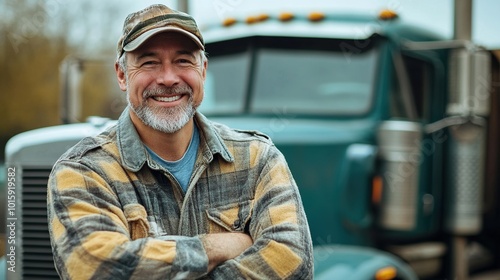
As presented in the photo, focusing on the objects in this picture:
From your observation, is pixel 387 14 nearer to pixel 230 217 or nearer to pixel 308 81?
pixel 308 81

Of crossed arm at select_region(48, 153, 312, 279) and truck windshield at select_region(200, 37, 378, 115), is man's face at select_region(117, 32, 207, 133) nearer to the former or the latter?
crossed arm at select_region(48, 153, 312, 279)

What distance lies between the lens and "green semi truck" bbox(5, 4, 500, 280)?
13.6 ft

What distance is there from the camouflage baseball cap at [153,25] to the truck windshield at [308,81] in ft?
7.39

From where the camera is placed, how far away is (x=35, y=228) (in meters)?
3.38

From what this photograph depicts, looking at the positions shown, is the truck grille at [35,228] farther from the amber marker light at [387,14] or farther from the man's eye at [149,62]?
the amber marker light at [387,14]

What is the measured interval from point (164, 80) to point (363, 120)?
2.46 meters

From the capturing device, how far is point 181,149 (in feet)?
6.96

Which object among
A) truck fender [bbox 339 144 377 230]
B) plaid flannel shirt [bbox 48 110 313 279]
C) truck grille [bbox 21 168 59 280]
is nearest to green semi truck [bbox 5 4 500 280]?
truck fender [bbox 339 144 377 230]

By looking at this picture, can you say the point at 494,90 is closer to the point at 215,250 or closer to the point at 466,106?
the point at 466,106

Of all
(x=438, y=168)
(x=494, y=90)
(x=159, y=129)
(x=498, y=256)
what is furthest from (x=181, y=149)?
(x=498, y=256)

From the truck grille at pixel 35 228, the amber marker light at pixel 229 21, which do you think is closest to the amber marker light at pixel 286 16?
the amber marker light at pixel 229 21

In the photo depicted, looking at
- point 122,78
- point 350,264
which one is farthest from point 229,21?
point 122,78

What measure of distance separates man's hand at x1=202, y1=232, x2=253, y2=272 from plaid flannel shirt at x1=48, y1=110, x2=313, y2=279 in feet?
0.08

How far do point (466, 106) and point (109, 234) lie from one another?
293 centimetres
